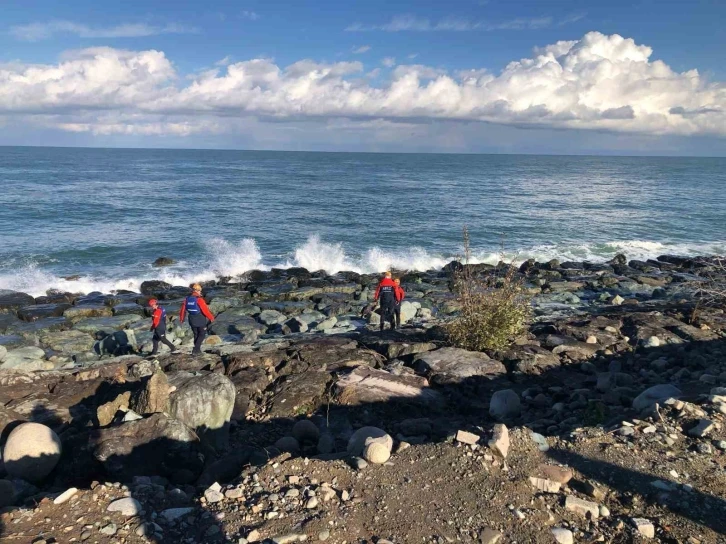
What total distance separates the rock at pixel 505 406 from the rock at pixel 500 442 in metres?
2.42

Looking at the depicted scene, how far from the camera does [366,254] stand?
30047 millimetres

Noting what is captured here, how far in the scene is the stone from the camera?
17.4ft

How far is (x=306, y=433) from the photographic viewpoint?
7984 millimetres

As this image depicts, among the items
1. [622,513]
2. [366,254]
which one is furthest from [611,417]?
[366,254]

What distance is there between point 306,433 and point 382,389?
1994 mm

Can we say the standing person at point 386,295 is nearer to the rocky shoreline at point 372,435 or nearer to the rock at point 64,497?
the rocky shoreline at point 372,435

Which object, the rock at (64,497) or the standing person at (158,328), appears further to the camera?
the standing person at (158,328)

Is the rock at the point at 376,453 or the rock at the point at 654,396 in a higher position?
the rock at the point at 376,453

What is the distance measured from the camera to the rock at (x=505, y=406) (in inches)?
331

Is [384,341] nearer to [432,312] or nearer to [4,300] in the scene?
[432,312]

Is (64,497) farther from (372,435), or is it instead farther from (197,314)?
(197,314)

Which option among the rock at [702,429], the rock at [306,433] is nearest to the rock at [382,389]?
the rock at [306,433]

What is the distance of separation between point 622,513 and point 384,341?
309 inches

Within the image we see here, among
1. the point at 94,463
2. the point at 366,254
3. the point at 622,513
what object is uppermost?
the point at 622,513
